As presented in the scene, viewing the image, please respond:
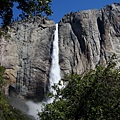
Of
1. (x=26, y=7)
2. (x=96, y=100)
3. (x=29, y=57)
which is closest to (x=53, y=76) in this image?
(x=29, y=57)

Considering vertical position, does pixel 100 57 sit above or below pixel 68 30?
below

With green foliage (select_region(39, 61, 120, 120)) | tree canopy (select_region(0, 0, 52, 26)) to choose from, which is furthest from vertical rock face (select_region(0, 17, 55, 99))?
tree canopy (select_region(0, 0, 52, 26))

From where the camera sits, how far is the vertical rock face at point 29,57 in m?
54.3

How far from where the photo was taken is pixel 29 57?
56.9 m

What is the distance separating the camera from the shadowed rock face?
2154 inches

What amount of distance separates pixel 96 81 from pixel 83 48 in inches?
1837

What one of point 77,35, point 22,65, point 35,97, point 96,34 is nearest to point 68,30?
point 77,35

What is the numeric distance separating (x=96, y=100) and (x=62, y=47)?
4752 cm

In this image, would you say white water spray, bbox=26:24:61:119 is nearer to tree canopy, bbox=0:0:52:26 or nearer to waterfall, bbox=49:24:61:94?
waterfall, bbox=49:24:61:94

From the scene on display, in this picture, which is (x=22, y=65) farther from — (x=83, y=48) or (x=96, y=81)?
(x=96, y=81)

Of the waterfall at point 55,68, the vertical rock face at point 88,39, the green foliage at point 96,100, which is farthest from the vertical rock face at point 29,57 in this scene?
the green foliage at point 96,100

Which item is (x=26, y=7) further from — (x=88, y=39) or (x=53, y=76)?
(x=88, y=39)

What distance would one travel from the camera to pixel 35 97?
53781 millimetres

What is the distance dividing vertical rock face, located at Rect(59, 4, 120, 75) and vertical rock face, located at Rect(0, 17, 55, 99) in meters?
3.42
